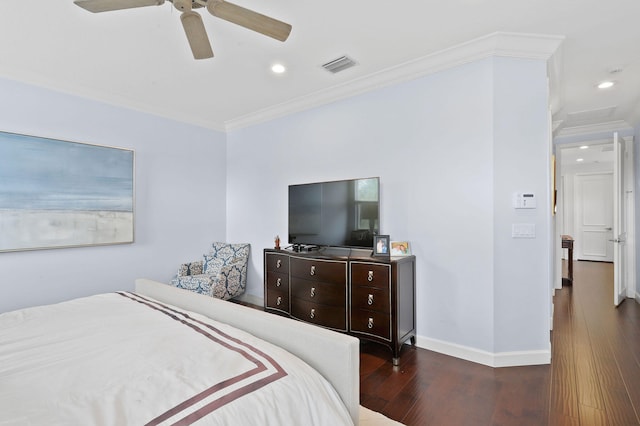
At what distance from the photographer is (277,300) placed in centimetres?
361

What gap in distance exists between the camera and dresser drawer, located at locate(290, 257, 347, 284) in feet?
9.82

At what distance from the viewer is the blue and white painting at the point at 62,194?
2969mm

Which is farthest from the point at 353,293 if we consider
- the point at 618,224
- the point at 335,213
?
the point at 618,224

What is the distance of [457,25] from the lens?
2385 mm

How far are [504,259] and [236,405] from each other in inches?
96.2

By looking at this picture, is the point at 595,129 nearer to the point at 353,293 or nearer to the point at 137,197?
the point at 353,293

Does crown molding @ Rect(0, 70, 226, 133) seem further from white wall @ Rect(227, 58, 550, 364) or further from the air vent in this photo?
white wall @ Rect(227, 58, 550, 364)

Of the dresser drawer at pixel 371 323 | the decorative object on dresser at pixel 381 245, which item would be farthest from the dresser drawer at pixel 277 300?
the decorative object on dresser at pixel 381 245

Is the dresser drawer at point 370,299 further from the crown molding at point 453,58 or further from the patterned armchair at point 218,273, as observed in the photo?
the crown molding at point 453,58

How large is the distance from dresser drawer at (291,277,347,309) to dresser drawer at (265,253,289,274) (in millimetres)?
189

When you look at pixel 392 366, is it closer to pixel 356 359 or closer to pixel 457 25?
pixel 356 359

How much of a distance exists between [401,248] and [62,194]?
3.44m

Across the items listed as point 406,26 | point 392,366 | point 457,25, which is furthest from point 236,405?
point 457,25

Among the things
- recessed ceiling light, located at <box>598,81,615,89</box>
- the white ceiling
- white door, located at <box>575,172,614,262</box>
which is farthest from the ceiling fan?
white door, located at <box>575,172,614,262</box>
